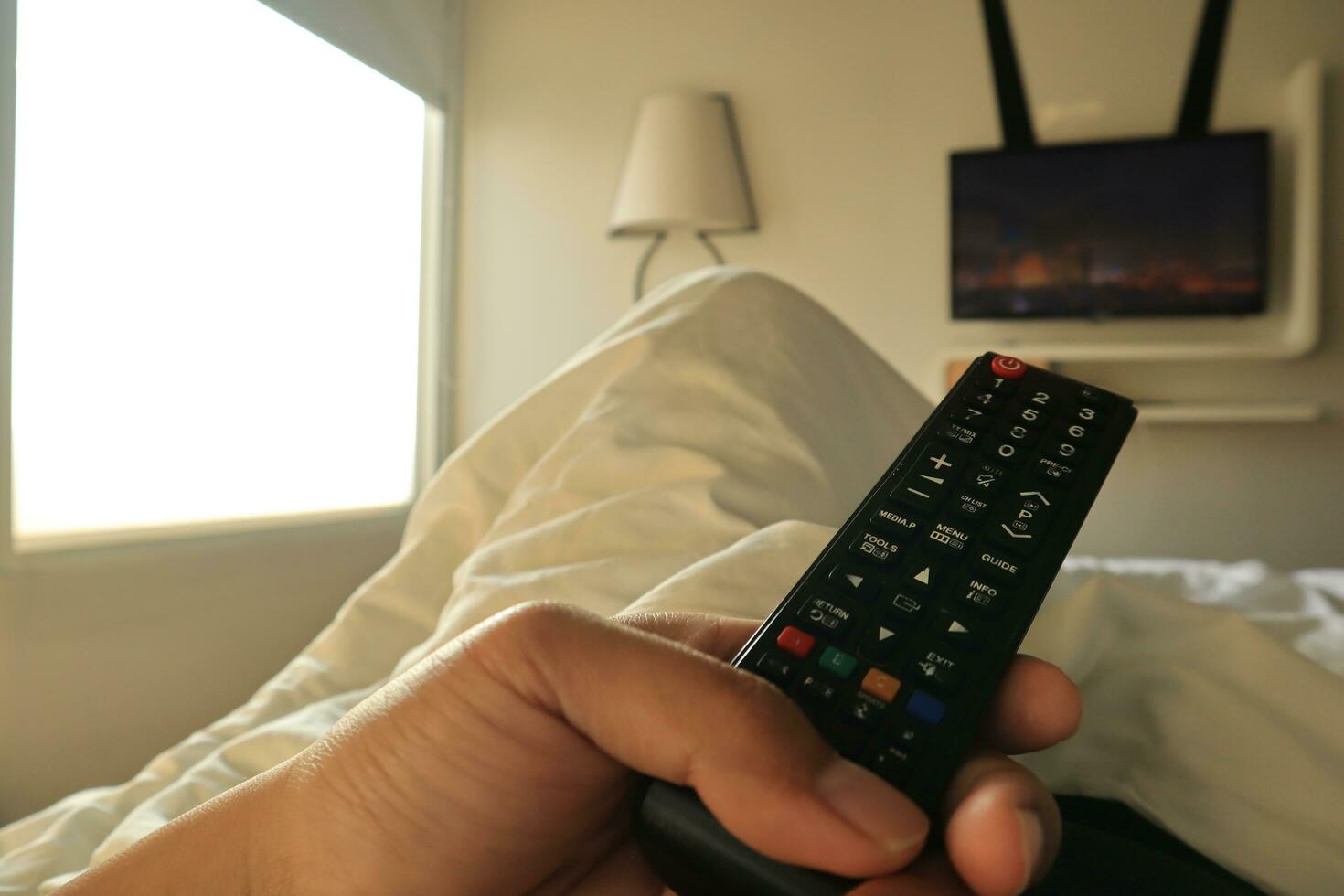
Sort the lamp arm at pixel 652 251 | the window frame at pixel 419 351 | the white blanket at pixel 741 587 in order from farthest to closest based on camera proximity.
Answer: the lamp arm at pixel 652 251 → the window frame at pixel 419 351 → the white blanket at pixel 741 587

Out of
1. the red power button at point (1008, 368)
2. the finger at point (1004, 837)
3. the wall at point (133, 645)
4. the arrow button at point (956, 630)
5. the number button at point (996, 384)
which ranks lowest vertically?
the wall at point (133, 645)

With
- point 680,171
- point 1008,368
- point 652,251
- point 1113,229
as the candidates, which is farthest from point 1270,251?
point 1008,368

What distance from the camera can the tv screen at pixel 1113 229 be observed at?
2.11m

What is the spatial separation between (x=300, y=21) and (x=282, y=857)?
6.53 feet

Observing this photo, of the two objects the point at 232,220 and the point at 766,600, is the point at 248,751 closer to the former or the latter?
the point at 766,600

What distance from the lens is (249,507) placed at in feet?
5.82

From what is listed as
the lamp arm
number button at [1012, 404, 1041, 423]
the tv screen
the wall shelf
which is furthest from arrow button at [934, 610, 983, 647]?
the lamp arm

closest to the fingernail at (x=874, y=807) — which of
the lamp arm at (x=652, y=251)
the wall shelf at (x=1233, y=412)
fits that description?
the wall shelf at (x=1233, y=412)

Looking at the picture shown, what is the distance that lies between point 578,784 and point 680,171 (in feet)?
7.03

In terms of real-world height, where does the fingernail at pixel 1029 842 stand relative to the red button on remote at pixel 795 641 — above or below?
below

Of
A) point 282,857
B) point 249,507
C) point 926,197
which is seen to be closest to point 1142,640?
point 282,857

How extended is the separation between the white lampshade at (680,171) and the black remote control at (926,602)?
1.95 m

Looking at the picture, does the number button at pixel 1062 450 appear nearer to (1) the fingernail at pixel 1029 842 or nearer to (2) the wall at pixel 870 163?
(1) the fingernail at pixel 1029 842

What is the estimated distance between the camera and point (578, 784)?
0.27 metres
